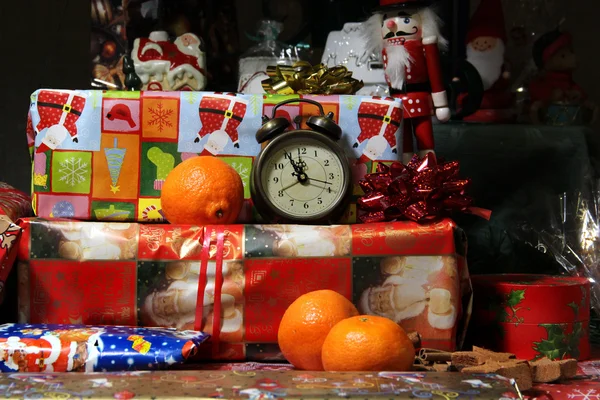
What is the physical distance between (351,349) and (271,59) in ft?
3.01

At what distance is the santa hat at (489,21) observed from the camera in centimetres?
197

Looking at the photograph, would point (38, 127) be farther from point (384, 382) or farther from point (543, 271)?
point (543, 271)

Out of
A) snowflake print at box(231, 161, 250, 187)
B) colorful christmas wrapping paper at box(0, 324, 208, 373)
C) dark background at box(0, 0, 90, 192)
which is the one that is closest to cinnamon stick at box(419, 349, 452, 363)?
colorful christmas wrapping paper at box(0, 324, 208, 373)

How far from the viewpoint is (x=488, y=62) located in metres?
1.98

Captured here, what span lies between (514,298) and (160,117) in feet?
2.48

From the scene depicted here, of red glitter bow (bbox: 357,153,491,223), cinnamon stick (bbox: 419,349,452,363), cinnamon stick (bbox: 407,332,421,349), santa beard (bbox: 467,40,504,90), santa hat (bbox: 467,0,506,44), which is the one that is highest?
santa hat (bbox: 467,0,506,44)

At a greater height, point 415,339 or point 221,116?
point 221,116

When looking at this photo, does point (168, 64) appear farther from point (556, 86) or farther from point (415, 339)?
point (556, 86)

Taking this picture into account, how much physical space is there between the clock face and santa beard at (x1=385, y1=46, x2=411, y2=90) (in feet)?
1.04

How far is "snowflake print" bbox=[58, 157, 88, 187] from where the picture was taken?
60.8 inches

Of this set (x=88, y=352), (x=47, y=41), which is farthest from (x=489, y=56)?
(x=88, y=352)

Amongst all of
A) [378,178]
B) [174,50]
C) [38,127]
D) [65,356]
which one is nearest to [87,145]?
[38,127]

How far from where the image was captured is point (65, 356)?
1.26m

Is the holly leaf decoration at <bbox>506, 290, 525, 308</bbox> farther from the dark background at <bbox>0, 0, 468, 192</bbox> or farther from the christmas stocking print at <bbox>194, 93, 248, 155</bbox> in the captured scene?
the dark background at <bbox>0, 0, 468, 192</bbox>
